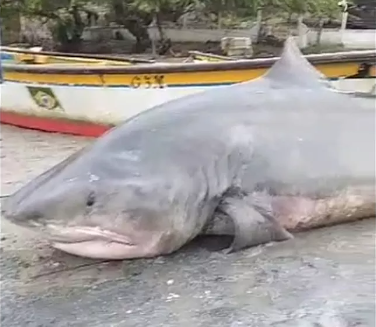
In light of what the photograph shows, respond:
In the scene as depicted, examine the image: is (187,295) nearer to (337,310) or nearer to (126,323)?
(126,323)

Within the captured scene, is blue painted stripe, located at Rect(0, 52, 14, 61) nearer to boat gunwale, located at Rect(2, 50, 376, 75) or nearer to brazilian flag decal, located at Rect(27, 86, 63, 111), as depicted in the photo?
brazilian flag decal, located at Rect(27, 86, 63, 111)

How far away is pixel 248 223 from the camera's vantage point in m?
3.36

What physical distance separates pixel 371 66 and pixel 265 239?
3453 millimetres

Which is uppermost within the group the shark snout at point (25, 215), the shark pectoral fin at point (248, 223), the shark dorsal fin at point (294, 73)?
the shark dorsal fin at point (294, 73)

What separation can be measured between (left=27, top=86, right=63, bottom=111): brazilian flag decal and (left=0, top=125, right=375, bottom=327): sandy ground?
365cm

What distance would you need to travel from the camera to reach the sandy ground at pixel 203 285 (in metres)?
2.82

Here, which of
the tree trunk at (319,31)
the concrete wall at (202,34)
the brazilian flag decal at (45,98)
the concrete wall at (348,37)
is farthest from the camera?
the tree trunk at (319,31)

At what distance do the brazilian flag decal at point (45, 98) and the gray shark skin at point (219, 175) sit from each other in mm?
3766

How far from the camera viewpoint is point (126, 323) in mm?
2785

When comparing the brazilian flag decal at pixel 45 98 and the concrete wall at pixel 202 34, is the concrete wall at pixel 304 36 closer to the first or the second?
the concrete wall at pixel 202 34

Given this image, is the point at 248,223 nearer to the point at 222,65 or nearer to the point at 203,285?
the point at 203,285

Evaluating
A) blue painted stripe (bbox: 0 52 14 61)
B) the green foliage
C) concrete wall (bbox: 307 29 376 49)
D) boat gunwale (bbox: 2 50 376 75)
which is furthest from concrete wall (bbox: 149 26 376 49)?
boat gunwale (bbox: 2 50 376 75)

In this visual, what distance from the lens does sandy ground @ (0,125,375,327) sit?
111 inches

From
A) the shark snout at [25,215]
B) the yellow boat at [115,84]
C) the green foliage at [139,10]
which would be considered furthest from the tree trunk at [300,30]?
the shark snout at [25,215]
